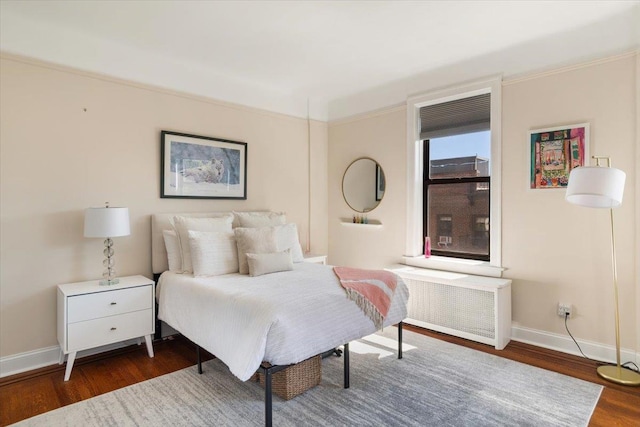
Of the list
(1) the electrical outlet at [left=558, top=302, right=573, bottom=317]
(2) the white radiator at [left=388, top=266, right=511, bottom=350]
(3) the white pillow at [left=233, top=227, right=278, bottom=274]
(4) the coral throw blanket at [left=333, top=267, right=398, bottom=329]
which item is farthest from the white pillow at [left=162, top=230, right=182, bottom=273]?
(1) the electrical outlet at [left=558, top=302, right=573, bottom=317]

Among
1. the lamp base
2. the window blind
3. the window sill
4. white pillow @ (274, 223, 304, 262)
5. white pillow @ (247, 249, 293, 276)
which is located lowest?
the lamp base

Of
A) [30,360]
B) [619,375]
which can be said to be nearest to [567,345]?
[619,375]

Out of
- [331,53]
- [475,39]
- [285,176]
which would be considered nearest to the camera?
[475,39]

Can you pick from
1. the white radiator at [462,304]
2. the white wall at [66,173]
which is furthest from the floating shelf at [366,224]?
the white wall at [66,173]

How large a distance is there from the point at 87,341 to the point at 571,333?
3.87m

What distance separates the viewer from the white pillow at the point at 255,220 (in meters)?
3.66

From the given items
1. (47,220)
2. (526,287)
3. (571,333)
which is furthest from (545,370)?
(47,220)

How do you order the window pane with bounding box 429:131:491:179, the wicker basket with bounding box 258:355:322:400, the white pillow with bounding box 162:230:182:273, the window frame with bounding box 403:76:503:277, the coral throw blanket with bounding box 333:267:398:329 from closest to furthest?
the wicker basket with bounding box 258:355:322:400 → the coral throw blanket with bounding box 333:267:398:329 → the white pillow with bounding box 162:230:182:273 → the window frame with bounding box 403:76:503:277 → the window pane with bounding box 429:131:491:179

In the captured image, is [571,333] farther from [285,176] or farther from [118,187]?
[118,187]

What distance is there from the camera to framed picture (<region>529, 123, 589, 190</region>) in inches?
114

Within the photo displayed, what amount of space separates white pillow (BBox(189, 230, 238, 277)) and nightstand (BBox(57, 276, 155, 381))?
48cm

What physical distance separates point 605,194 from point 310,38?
252 cm

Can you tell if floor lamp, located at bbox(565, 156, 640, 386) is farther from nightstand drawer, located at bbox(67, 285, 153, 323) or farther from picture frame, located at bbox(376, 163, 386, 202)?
nightstand drawer, located at bbox(67, 285, 153, 323)

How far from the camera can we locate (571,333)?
118 inches
